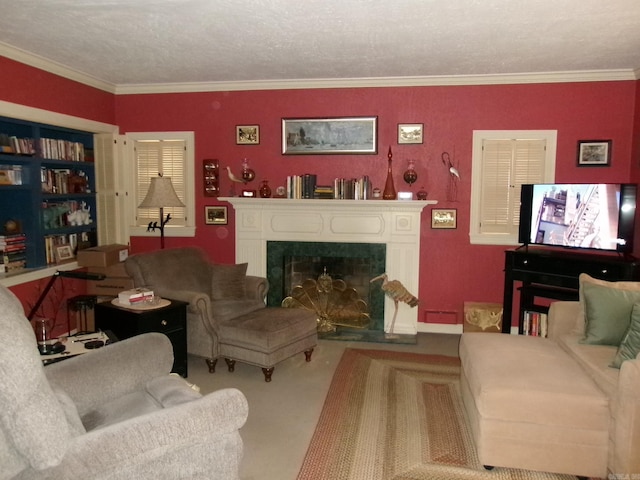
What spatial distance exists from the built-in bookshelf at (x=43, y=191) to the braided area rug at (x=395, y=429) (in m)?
3.08

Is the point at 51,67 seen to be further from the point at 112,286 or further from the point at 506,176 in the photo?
the point at 506,176

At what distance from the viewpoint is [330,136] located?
529cm

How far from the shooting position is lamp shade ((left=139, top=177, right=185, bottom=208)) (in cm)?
483

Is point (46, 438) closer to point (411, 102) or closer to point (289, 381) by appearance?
point (289, 381)

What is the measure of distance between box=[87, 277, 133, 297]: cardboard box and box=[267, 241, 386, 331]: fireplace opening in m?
1.45

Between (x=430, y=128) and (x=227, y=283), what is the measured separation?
2586 millimetres

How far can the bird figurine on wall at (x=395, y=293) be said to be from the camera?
5.02 metres

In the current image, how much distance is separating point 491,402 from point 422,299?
2680 millimetres

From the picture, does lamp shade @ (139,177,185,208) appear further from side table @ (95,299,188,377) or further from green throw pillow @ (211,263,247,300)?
side table @ (95,299,188,377)

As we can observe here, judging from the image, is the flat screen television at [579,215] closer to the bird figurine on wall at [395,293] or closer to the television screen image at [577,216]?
the television screen image at [577,216]

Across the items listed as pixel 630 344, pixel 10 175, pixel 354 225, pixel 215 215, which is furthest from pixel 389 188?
pixel 10 175

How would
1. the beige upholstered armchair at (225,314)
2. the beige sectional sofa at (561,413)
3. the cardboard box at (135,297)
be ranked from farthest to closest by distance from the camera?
the beige upholstered armchair at (225,314), the cardboard box at (135,297), the beige sectional sofa at (561,413)

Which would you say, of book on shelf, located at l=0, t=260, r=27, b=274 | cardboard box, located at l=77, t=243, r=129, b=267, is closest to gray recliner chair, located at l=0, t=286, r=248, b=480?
book on shelf, located at l=0, t=260, r=27, b=274

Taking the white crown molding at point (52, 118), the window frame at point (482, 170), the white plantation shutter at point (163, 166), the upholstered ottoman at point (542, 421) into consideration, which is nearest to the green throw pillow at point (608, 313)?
the upholstered ottoman at point (542, 421)
